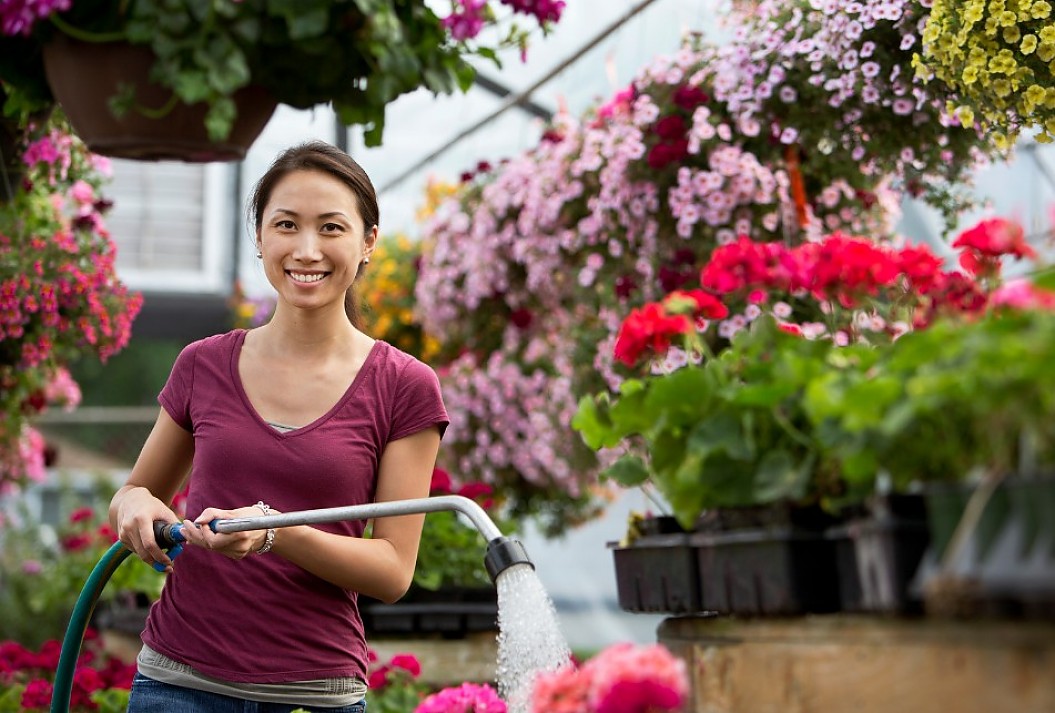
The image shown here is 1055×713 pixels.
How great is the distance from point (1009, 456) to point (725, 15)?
10.3ft

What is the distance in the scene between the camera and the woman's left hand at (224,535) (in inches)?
62.9

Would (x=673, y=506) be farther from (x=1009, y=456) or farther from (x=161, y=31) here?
(x=161, y=31)

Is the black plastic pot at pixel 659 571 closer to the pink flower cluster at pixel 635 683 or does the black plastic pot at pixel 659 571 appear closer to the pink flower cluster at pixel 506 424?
the pink flower cluster at pixel 635 683

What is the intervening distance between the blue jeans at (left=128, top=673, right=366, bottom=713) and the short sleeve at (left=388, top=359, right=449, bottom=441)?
40 centimetres

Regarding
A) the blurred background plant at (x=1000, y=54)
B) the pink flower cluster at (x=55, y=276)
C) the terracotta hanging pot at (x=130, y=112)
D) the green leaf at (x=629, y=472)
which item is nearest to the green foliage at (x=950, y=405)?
the green leaf at (x=629, y=472)

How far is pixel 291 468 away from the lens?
1.83 m

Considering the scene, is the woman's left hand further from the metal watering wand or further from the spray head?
the spray head

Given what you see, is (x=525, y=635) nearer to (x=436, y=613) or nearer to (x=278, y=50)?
(x=278, y=50)

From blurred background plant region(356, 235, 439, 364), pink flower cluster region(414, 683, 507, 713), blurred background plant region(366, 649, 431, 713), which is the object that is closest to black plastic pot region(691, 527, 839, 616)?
pink flower cluster region(414, 683, 507, 713)

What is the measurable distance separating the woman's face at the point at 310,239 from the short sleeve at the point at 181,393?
0.18 m

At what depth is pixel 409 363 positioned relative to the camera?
1970 millimetres

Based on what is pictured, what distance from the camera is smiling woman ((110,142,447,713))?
1794 mm

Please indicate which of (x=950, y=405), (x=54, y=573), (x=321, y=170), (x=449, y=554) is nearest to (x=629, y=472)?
(x=950, y=405)

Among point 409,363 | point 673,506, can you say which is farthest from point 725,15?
point 673,506
